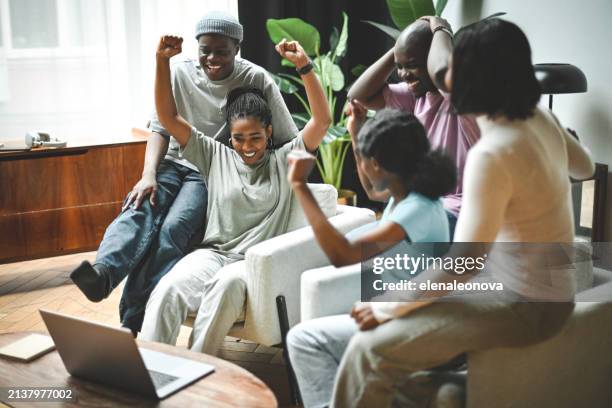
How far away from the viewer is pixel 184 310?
2.33 metres

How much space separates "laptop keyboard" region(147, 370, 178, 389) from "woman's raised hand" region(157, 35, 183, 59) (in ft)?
3.16

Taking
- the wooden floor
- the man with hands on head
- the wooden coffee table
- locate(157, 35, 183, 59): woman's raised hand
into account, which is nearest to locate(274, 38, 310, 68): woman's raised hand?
the man with hands on head

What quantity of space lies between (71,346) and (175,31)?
297cm

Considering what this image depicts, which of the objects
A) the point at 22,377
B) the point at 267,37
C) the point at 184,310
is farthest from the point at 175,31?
the point at 22,377

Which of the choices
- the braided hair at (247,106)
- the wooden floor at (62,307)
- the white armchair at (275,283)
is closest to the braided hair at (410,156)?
the white armchair at (275,283)

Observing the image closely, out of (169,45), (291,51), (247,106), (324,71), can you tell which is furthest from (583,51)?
(169,45)

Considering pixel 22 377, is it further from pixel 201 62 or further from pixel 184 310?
pixel 201 62

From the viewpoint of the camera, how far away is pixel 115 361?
1.65 meters

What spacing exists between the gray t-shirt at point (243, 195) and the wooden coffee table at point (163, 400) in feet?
2.39

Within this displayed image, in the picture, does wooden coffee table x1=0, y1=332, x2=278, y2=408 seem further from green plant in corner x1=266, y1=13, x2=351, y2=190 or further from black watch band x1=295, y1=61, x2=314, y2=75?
green plant in corner x1=266, y1=13, x2=351, y2=190

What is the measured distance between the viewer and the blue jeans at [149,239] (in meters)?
2.43

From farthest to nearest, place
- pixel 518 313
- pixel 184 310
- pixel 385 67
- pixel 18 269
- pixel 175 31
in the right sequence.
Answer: pixel 175 31
pixel 18 269
pixel 184 310
pixel 385 67
pixel 518 313

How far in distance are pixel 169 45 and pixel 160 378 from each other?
100 centimetres

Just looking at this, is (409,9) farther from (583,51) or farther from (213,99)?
(213,99)
